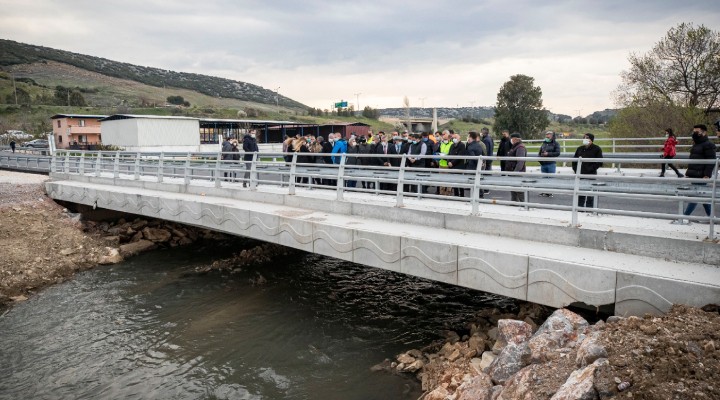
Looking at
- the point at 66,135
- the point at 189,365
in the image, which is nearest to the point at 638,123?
the point at 189,365

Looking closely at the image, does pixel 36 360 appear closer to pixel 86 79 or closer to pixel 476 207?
pixel 476 207

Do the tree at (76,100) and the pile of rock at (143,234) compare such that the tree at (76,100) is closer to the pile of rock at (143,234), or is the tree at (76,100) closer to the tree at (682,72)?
the pile of rock at (143,234)

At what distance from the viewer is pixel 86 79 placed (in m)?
137

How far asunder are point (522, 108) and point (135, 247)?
48.6 m

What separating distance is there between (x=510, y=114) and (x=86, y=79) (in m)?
126

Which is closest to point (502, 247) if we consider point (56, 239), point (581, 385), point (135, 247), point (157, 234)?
point (581, 385)

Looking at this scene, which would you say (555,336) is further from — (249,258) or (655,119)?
(655,119)

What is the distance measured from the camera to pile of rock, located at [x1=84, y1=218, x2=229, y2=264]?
1717cm

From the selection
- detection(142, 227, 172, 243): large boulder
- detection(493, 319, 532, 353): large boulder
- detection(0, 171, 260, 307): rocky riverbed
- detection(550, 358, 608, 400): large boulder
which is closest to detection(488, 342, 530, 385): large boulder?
detection(493, 319, 532, 353): large boulder

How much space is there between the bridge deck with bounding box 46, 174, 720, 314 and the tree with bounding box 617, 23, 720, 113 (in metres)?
21.8

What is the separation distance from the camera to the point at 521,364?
5.96 m

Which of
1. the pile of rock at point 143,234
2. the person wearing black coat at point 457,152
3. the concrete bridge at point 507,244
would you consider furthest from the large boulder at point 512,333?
the pile of rock at point 143,234

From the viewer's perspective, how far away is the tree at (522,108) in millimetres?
55812

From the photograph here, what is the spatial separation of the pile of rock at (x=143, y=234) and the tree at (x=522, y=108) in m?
44.9
